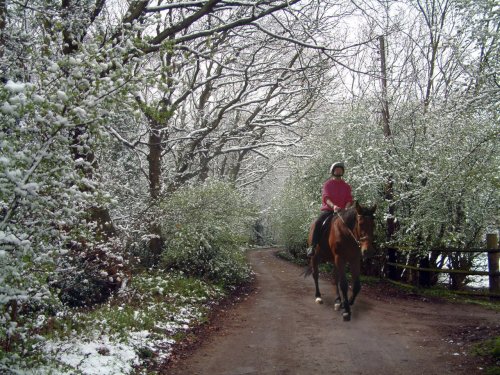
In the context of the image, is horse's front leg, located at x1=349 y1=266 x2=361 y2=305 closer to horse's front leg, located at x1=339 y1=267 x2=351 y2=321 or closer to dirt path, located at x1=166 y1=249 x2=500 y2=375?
horse's front leg, located at x1=339 y1=267 x2=351 y2=321

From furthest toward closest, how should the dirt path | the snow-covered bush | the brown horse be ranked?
1. the snow-covered bush
2. the brown horse
3. the dirt path

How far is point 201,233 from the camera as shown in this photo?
43.6 ft

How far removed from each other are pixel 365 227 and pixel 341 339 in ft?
6.70

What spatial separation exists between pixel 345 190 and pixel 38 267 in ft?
19.5

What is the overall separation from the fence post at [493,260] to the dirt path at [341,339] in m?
1.42

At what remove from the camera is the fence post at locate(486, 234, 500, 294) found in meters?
11.4

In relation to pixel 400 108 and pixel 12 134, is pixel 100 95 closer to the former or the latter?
pixel 12 134

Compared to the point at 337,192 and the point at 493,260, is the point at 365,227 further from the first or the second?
the point at 493,260

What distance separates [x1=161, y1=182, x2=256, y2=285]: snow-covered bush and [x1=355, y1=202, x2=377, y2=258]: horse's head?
22.4 feet

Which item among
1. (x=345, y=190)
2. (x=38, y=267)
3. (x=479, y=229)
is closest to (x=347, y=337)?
(x=345, y=190)

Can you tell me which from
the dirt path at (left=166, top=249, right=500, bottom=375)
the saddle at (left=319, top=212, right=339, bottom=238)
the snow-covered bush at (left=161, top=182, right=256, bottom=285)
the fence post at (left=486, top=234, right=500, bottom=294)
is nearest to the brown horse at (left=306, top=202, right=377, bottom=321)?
the saddle at (left=319, top=212, right=339, bottom=238)

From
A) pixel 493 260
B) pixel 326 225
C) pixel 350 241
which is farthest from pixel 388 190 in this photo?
pixel 350 241

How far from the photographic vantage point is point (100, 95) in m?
3.89

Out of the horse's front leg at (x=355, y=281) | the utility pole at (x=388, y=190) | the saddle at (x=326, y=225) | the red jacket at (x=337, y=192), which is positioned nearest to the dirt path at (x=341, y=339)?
the horse's front leg at (x=355, y=281)
